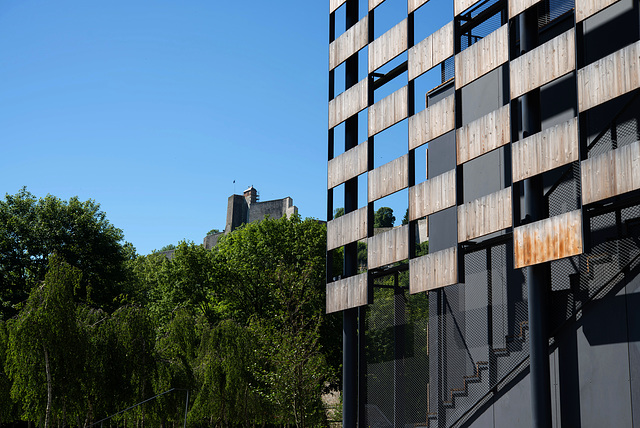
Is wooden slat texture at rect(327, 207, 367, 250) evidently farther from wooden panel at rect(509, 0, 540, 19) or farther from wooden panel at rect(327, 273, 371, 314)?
wooden panel at rect(509, 0, 540, 19)

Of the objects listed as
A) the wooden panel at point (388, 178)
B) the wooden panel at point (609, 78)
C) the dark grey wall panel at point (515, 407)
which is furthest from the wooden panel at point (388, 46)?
the dark grey wall panel at point (515, 407)

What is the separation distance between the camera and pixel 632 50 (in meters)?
12.7

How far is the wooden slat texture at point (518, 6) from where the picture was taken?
49.9 ft

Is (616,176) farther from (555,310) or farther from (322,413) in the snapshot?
(322,413)

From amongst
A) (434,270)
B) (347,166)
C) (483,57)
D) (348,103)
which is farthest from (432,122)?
(348,103)

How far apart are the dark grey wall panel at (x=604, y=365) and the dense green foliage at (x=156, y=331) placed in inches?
574

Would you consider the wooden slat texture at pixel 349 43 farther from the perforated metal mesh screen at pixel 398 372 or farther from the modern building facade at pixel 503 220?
the perforated metal mesh screen at pixel 398 372

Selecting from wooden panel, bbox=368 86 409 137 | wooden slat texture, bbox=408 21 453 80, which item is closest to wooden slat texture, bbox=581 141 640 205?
wooden slat texture, bbox=408 21 453 80

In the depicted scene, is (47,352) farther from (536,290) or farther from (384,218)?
(384,218)

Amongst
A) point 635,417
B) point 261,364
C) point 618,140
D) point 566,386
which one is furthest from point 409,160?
point 261,364

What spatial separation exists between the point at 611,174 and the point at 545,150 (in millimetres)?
1725

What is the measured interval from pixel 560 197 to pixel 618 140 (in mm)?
1773

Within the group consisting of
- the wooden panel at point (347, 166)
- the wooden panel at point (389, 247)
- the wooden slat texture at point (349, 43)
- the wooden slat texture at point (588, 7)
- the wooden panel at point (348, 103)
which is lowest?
the wooden panel at point (389, 247)

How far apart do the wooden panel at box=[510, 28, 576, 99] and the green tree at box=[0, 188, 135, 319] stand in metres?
32.3
